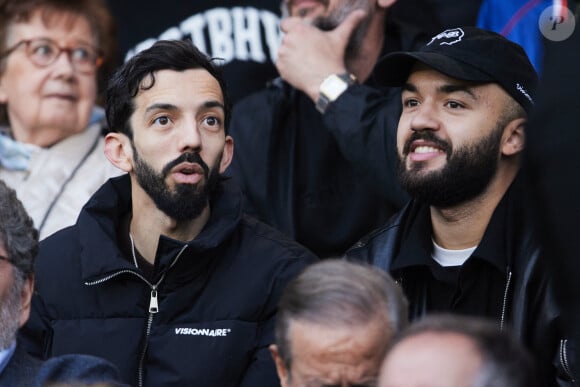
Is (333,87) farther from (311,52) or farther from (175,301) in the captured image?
(175,301)

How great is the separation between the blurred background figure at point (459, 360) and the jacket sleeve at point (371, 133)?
1.84 metres

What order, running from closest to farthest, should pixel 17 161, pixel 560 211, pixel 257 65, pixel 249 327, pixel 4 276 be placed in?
pixel 560 211
pixel 4 276
pixel 249 327
pixel 17 161
pixel 257 65

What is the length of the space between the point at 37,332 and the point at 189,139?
75 centimetres

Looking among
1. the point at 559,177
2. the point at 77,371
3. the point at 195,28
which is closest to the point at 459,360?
the point at 559,177

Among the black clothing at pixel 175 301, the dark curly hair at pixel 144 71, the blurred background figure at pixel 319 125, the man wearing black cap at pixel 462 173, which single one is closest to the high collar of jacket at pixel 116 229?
the black clothing at pixel 175 301

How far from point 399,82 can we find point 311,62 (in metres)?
0.66

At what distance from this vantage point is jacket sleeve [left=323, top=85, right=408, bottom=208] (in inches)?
175

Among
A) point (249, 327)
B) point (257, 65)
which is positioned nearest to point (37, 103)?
point (257, 65)

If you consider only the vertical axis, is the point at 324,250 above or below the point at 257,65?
below

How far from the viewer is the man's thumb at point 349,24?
4.97m

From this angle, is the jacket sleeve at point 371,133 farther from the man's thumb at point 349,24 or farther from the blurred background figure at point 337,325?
the blurred background figure at point 337,325

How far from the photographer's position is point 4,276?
11.4ft

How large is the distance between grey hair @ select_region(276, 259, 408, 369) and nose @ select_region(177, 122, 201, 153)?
882 mm

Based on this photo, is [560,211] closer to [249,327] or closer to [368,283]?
[368,283]
